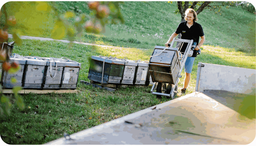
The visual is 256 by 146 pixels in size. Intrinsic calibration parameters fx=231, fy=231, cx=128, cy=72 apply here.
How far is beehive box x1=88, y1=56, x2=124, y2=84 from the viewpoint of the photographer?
19.1ft

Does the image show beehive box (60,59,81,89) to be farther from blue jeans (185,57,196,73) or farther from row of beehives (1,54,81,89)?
blue jeans (185,57,196,73)

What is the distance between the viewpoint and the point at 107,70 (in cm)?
584

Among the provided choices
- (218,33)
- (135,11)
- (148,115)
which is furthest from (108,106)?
(218,33)

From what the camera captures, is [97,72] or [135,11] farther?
[135,11]

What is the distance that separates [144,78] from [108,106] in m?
2.09

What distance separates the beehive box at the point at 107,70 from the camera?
229 inches

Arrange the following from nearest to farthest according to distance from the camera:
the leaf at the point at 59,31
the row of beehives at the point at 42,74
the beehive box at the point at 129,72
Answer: the leaf at the point at 59,31
the row of beehives at the point at 42,74
the beehive box at the point at 129,72

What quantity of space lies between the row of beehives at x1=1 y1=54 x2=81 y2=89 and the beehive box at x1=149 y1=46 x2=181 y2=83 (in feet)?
5.63

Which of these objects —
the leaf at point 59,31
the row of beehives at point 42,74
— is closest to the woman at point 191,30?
the row of beehives at point 42,74

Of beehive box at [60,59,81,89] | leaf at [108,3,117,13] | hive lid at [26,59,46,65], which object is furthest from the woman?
leaf at [108,3,117,13]

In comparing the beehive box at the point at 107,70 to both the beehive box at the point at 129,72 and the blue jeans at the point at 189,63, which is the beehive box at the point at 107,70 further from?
the blue jeans at the point at 189,63

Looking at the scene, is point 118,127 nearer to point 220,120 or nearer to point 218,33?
point 220,120

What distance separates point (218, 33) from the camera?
1006 inches

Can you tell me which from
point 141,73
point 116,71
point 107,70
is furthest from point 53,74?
point 141,73
